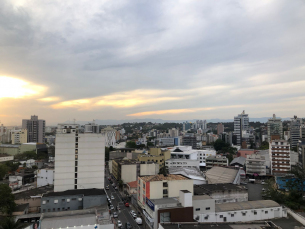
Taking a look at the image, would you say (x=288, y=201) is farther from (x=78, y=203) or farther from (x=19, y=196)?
(x=19, y=196)

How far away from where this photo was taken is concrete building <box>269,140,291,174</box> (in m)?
41.2

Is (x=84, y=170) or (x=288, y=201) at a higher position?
(x=84, y=170)

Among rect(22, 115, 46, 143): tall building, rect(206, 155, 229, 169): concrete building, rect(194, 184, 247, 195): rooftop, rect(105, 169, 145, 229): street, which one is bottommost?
rect(105, 169, 145, 229): street

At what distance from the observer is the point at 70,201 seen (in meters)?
23.2

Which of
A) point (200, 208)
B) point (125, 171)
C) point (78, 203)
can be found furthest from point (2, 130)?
point (200, 208)

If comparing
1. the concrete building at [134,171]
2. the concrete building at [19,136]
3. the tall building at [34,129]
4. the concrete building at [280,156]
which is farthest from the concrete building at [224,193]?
the tall building at [34,129]

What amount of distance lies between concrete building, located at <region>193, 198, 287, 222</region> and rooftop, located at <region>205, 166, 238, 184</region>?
1065 cm

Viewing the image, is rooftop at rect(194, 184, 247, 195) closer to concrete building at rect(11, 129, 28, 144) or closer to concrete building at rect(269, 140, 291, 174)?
concrete building at rect(269, 140, 291, 174)

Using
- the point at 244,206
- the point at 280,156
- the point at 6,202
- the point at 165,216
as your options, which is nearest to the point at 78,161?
the point at 6,202

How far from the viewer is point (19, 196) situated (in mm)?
25703

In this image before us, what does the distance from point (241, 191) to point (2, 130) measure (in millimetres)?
112494

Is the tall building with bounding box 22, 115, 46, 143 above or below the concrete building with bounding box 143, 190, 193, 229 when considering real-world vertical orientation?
above

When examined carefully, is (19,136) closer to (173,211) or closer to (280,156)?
(173,211)

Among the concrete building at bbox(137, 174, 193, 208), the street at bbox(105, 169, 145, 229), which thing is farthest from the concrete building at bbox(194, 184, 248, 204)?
the street at bbox(105, 169, 145, 229)
